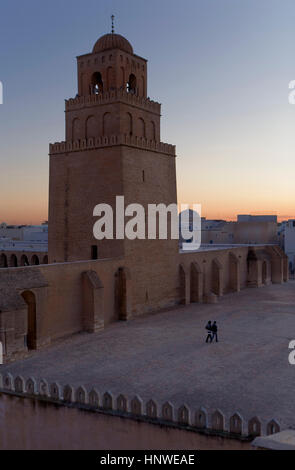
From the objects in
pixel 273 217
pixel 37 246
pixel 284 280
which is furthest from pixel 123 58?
pixel 273 217

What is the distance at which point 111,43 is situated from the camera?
68.8 ft

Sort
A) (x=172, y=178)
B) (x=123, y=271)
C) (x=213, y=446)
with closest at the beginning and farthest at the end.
→ (x=213, y=446) → (x=123, y=271) → (x=172, y=178)

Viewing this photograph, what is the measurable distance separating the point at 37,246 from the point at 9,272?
1857 centimetres

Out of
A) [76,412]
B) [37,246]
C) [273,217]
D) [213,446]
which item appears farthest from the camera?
[273,217]

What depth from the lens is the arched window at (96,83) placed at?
21703mm

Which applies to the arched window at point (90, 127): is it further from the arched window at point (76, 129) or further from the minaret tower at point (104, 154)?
the arched window at point (76, 129)

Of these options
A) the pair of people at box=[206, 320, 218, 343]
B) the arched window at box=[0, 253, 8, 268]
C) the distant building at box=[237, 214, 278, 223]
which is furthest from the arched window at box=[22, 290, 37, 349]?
the distant building at box=[237, 214, 278, 223]

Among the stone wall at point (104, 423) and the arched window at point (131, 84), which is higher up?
the arched window at point (131, 84)

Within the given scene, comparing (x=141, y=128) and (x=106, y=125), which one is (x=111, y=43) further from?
(x=141, y=128)

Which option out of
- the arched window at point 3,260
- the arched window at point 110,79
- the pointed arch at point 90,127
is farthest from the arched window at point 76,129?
the arched window at point 3,260

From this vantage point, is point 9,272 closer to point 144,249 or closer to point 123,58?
point 144,249

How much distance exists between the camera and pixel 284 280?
34469mm

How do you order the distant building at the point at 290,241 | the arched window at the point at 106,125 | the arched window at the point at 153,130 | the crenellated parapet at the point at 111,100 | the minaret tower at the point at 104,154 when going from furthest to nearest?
1. the distant building at the point at 290,241
2. the arched window at the point at 153,130
3. the arched window at the point at 106,125
4. the crenellated parapet at the point at 111,100
5. the minaret tower at the point at 104,154

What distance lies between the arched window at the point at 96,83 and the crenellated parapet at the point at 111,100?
0.76 m
